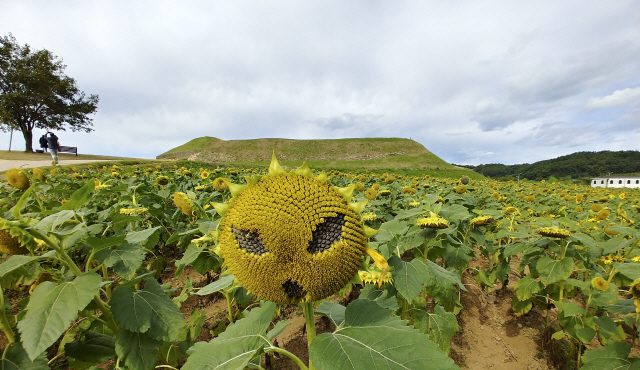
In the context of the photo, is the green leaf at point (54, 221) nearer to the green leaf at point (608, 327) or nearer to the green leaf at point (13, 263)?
the green leaf at point (13, 263)

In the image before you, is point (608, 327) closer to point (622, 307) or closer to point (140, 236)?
point (622, 307)

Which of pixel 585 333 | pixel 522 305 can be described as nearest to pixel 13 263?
pixel 585 333

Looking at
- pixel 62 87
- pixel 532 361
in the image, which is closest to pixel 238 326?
pixel 532 361

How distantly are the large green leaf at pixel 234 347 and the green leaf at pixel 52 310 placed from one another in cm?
53

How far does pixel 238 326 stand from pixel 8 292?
4169 mm

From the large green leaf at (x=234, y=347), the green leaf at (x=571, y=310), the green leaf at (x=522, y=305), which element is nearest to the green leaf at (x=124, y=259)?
the large green leaf at (x=234, y=347)

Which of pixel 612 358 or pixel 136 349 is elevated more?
pixel 136 349

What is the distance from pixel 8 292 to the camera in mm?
3459


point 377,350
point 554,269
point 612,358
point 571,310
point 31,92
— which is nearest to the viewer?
point 377,350

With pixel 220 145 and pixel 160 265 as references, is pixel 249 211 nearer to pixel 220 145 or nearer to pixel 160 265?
pixel 160 265

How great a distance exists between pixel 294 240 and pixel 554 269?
2.98 meters

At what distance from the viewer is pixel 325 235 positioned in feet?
3.24

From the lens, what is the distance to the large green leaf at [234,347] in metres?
1.03

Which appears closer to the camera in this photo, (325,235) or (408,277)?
(325,235)
